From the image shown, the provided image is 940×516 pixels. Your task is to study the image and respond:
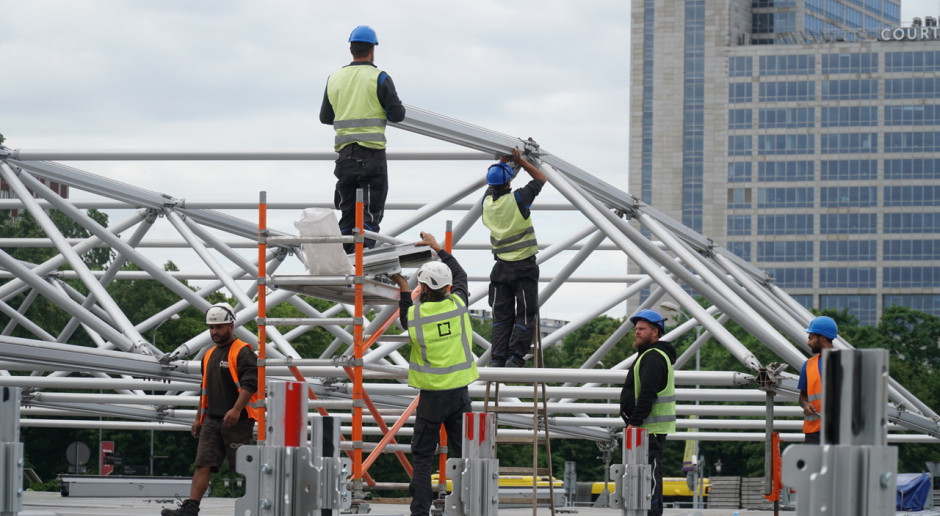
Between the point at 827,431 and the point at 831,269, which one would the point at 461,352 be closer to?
the point at 827,431

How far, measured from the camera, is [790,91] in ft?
409

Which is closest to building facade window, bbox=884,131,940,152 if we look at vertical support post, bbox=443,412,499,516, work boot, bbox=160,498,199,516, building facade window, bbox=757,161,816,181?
building facade window, bbox=757,161,816,181

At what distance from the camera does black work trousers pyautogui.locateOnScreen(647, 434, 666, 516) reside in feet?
39.2

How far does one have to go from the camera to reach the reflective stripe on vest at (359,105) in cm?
1312

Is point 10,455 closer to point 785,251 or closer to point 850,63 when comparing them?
point 785,251

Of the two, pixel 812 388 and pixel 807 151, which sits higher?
pixel 807 151

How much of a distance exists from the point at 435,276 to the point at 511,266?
3859 millimetres

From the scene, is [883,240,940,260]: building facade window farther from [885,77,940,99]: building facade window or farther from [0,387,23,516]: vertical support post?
[0,387,23,516]: vertical support post

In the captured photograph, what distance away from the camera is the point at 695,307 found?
14.6 metres

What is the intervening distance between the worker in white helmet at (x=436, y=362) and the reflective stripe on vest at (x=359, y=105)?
204 centimetres

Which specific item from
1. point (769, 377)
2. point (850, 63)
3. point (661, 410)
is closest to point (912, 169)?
point (850, 63)

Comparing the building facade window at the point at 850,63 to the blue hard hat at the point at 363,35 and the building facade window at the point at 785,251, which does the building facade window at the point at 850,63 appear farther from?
the blue hard hat at the point at 363,35

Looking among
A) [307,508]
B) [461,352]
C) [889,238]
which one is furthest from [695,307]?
[889,238]

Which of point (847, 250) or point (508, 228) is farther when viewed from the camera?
point (847, 250)
